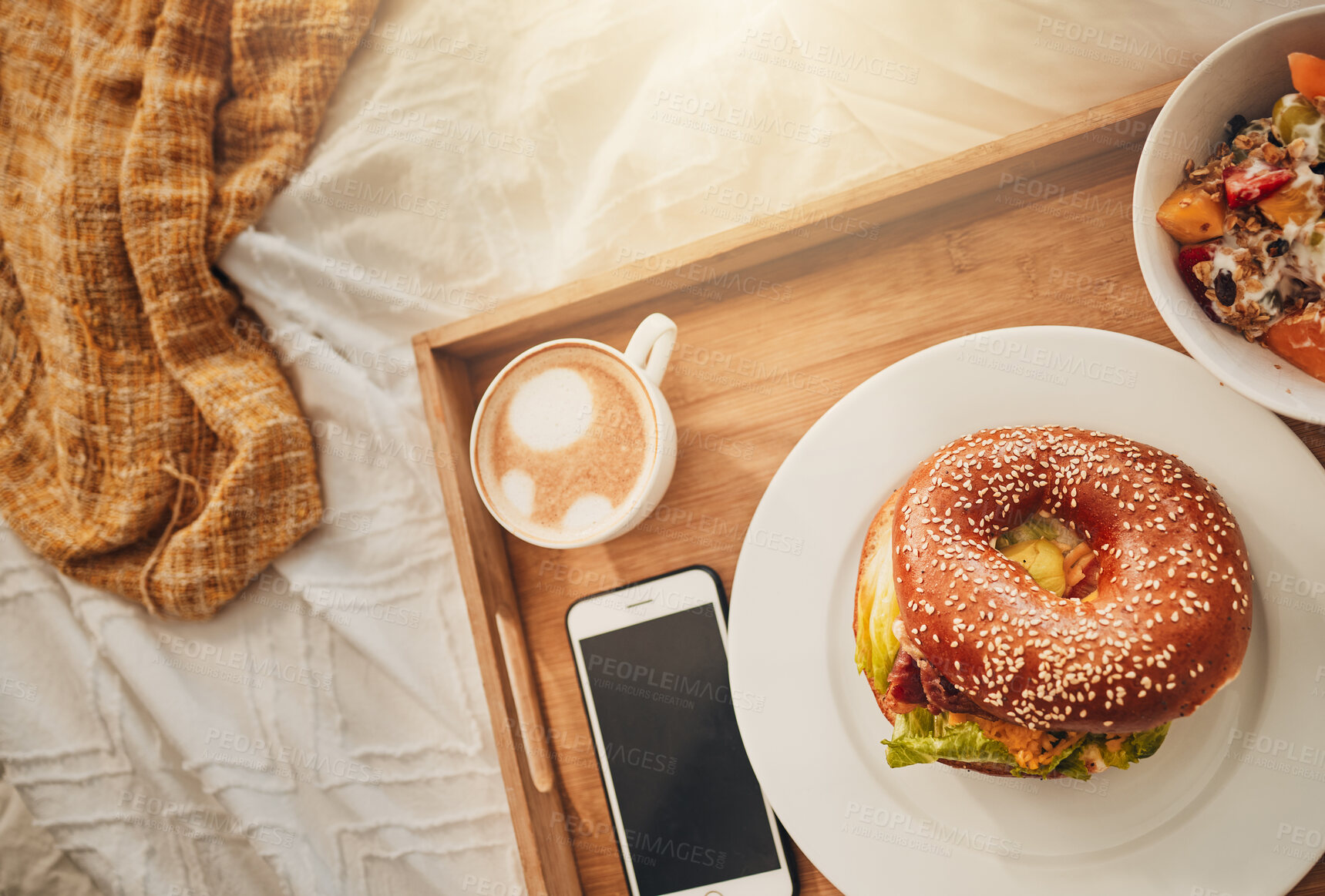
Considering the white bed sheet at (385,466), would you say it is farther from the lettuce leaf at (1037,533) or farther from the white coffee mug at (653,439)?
the lettuce leaf at (1037,533)

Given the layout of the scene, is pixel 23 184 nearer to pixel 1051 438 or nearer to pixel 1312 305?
pixel 1051 438

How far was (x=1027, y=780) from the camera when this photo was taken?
1266 mm

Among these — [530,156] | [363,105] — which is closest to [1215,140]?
[530,156]

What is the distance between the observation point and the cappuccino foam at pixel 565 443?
4.49 feet

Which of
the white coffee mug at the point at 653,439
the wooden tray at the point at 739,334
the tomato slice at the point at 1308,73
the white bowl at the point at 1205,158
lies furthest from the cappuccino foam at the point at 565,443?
the tomato slice at the point at 1308,73

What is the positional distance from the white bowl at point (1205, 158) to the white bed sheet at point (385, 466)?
60cm

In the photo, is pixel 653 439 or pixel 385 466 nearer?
pixel 653 439

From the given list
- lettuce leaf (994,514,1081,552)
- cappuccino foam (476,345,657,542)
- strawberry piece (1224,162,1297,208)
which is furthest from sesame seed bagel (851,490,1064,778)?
strawberry piece (1224,162,1297,208)

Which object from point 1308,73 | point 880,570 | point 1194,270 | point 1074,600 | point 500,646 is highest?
point 1308,73

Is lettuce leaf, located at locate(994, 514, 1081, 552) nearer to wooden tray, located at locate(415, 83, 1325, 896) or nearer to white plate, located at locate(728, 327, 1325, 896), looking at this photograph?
white plate, located at locate(728, 327, 1325, 896)

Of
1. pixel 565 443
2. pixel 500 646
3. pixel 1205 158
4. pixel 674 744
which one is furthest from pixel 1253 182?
pixel 500 646

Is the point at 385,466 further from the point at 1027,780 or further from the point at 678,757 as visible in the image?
the point at 1027,780

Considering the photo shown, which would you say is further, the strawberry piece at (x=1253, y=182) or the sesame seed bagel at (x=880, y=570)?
the sesame seed bagel at (x=880, y=570)

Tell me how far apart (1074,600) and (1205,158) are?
652 mm
